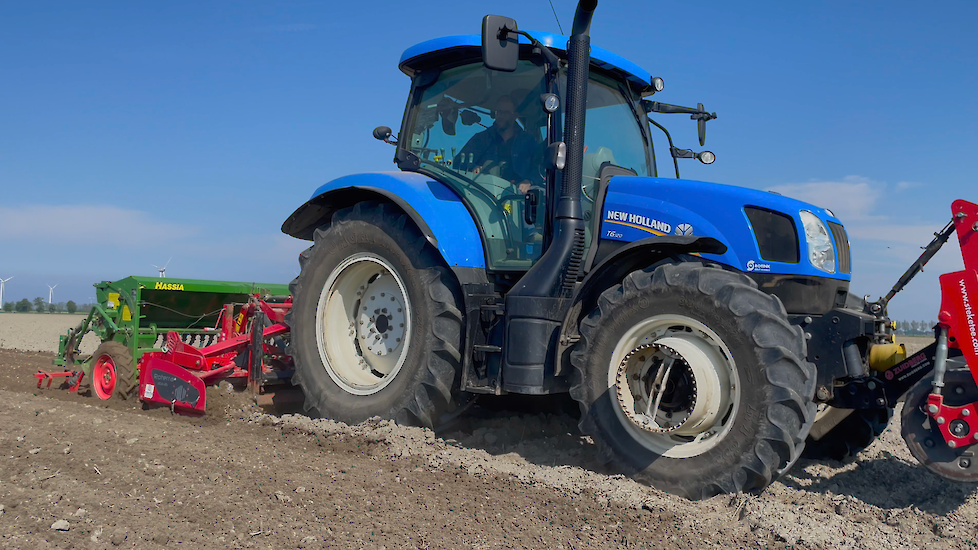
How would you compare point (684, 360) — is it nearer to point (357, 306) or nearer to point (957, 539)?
point (957, 539)

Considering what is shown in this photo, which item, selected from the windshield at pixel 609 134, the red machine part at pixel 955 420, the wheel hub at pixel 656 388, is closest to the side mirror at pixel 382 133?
the windshield at pixel 609 134

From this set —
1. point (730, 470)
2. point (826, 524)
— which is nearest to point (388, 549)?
point (730, 470)

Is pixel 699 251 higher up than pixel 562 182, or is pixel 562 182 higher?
pixel 562 182

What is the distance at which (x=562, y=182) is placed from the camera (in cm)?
442

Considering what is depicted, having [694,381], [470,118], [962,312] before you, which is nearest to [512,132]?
[470,118]

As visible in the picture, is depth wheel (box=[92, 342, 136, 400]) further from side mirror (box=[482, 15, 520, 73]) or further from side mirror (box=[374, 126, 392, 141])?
side mirror (box=[482, 15, 520, 73])

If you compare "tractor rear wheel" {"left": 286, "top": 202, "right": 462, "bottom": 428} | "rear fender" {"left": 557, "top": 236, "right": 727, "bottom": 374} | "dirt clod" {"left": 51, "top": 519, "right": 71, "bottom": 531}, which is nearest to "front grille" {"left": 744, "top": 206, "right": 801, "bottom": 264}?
"rear fender" {"left": 557, "top": 236, "right": 727, "bottom": 374}

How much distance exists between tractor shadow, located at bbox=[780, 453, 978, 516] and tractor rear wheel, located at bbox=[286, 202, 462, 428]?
7.10ft

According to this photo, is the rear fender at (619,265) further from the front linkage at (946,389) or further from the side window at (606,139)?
the front linkage at (946,389)

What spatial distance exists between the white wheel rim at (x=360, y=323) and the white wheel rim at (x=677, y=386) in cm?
180

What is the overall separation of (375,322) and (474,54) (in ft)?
6.59

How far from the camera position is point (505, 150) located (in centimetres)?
489

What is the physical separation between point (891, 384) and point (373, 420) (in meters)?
3.04

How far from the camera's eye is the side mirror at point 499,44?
13.6ft
